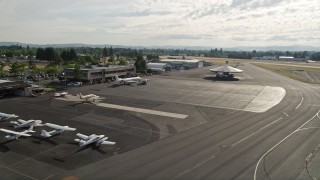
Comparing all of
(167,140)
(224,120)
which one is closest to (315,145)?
(224,120)

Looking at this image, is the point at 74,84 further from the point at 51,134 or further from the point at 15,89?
the point at 51,134

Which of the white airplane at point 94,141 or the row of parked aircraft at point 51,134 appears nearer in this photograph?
the white airplane at point 94,141

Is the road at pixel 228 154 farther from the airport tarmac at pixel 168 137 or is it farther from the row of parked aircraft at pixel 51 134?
the row of parked aircraft at pixel 51 134

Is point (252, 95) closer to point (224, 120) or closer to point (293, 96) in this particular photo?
point (293, 96)

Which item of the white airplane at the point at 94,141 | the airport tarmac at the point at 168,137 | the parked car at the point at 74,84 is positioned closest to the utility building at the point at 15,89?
the airport tarmac at the point at 168,137

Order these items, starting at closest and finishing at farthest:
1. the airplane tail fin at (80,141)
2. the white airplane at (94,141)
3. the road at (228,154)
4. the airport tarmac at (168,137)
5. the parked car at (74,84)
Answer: the road at (228,154) → the airport tarmac at (168,137) → the airplane tail fin at (80,141) → the white airplane at (94,141) → the parked car at (74,84)

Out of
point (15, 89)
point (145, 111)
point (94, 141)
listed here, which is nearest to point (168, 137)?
point (94, 141)
